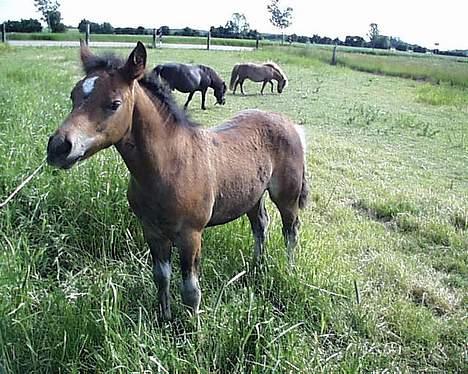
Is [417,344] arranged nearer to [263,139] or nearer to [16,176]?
[263,139]

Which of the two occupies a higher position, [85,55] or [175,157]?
[85,55]

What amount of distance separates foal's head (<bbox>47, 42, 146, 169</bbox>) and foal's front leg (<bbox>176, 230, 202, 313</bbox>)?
0.64 meters

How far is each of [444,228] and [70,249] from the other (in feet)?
10.1

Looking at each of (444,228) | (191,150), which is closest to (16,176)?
(191,150)

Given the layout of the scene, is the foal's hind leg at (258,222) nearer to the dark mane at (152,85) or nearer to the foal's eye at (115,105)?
the dark mane at (152,85)

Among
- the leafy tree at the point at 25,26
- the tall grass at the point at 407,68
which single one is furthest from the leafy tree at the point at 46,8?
the tall grass at the point at 407,68

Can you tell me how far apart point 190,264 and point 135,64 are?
105 cm

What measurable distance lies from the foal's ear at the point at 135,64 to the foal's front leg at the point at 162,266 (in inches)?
33.3

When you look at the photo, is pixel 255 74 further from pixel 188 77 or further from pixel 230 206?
pixel 230 206

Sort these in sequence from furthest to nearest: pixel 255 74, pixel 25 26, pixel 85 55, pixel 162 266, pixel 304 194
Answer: pixel 25 26 → pixel 255 74 → pixel 304 194 → pixel 162 266 → pixel 85 55

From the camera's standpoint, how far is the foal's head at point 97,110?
200 cm

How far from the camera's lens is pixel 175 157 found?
8.39ft

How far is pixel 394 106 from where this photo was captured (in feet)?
39.6

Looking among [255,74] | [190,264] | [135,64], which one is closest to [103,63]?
[135,64]
